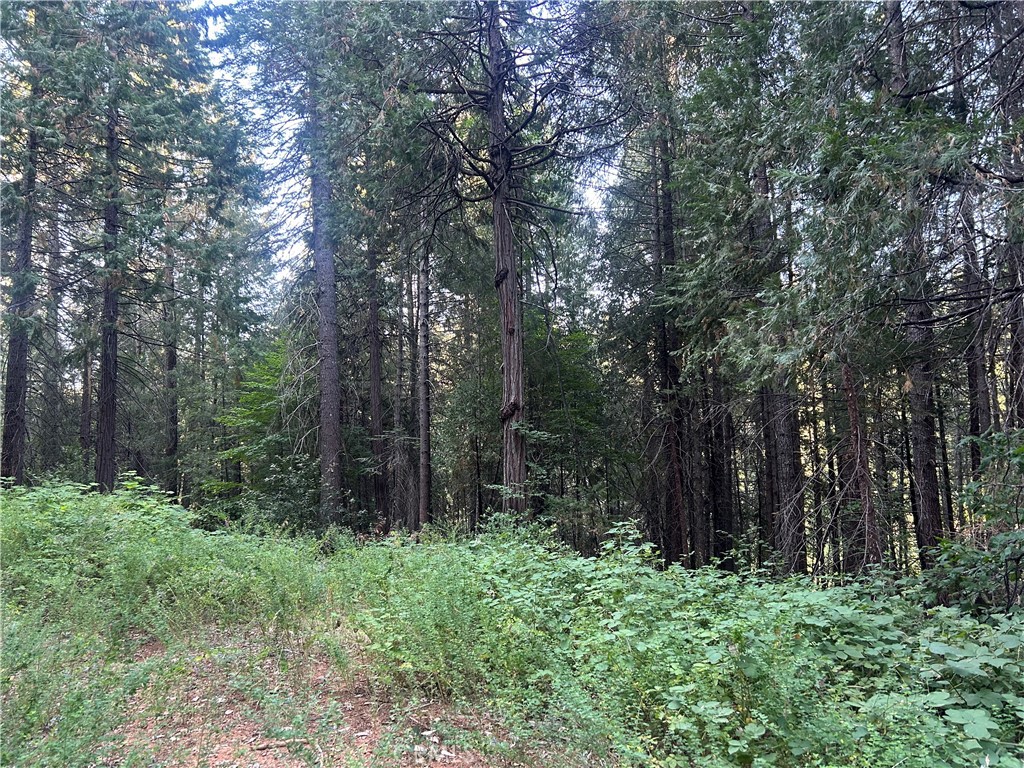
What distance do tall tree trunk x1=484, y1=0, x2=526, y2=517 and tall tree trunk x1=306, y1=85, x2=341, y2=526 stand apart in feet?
12.8

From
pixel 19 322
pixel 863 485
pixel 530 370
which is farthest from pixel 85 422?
pixel 863 485

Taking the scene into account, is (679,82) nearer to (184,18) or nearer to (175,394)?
(184,18)

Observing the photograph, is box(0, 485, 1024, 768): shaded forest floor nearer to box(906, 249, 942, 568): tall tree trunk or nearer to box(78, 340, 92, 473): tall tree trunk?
box(906, 249, 942, 568): tall tree trunk

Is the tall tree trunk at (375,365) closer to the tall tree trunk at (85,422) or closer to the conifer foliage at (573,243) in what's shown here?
the conifer foliage at (573,243)

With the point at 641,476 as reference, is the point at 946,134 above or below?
above

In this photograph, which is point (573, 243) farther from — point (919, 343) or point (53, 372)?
point (53, 372)

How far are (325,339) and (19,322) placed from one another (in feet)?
16.5

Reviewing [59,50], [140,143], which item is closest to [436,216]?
[140,143]

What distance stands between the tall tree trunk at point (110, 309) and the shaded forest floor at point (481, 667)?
262 inches

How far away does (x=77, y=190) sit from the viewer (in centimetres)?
1009

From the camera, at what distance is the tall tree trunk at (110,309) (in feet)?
32.4

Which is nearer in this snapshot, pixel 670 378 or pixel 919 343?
pixel 919 343

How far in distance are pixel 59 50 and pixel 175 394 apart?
1066 cm

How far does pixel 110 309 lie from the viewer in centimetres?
1072
